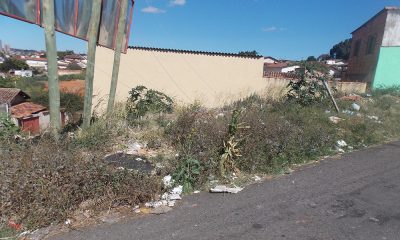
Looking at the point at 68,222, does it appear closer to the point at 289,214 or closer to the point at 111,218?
the point at 111,218

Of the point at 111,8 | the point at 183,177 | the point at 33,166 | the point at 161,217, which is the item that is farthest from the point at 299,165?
the point at 111,8

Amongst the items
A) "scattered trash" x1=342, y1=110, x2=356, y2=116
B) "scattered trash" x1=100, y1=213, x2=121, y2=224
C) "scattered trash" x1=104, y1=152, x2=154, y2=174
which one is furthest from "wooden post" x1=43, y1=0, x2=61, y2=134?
"scattered trash" x1=342, y1=110, x2=356, y2=116

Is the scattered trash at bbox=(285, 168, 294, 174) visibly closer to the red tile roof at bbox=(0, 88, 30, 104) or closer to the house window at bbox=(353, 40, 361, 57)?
the house window at bbox=(353, 40, 361, 57)

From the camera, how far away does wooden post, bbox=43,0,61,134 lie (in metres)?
5.24

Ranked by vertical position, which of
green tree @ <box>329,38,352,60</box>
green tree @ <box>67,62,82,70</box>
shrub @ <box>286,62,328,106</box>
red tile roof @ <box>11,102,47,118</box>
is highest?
green tree @ <box>329,38,352,60</box>

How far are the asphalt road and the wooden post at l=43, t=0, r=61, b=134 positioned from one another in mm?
2865

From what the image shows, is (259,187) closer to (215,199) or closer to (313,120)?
(215,199)

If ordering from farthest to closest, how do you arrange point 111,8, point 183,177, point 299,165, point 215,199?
point 111,8, point 299,165, point 183,177, point 215,199

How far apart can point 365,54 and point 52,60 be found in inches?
795

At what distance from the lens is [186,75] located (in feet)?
54.4

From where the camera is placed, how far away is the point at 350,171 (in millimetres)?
5562

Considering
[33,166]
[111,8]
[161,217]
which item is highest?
[111,8]

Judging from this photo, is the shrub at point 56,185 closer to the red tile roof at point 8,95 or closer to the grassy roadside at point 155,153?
the grassy roadside at point 155,153

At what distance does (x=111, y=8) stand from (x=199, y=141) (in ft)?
14.9
